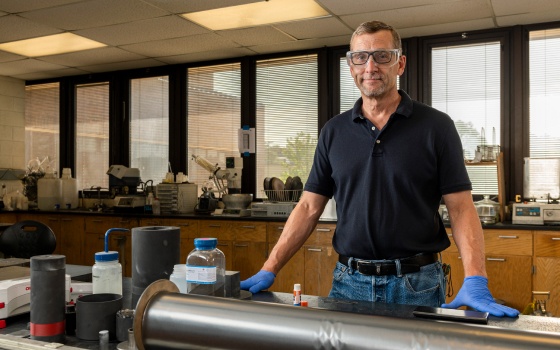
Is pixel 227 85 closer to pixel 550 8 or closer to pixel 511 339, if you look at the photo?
pixel 550 8

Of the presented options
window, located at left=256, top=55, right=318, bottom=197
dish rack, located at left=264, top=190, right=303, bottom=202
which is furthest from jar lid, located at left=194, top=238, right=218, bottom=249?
window, located at left=256, top=55, right=318, bottom=197

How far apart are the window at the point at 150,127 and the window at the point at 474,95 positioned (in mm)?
2895

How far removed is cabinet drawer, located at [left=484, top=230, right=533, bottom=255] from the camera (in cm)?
364

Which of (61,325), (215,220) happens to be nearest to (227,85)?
(215,220)

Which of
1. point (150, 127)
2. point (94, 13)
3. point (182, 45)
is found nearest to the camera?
point (94, 13)

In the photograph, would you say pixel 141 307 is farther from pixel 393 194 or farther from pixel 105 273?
pixel 393 194

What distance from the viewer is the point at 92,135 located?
20.2 ft

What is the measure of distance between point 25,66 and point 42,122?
97cm

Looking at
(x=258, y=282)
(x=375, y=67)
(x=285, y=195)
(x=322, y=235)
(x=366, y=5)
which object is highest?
(x=366, y=5)

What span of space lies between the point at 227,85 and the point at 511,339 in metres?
4.86

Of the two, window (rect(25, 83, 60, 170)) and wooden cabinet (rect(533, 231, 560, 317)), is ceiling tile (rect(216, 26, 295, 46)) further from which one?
window (rect(25, 83, 60, 170))

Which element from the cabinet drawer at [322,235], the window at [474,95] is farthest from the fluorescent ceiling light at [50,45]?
the window at [474,95]

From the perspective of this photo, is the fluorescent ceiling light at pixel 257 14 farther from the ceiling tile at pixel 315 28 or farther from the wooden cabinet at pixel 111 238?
the wooden cabinet at pixel 111 238

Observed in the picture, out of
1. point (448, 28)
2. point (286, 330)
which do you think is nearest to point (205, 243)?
point (286, 330)
